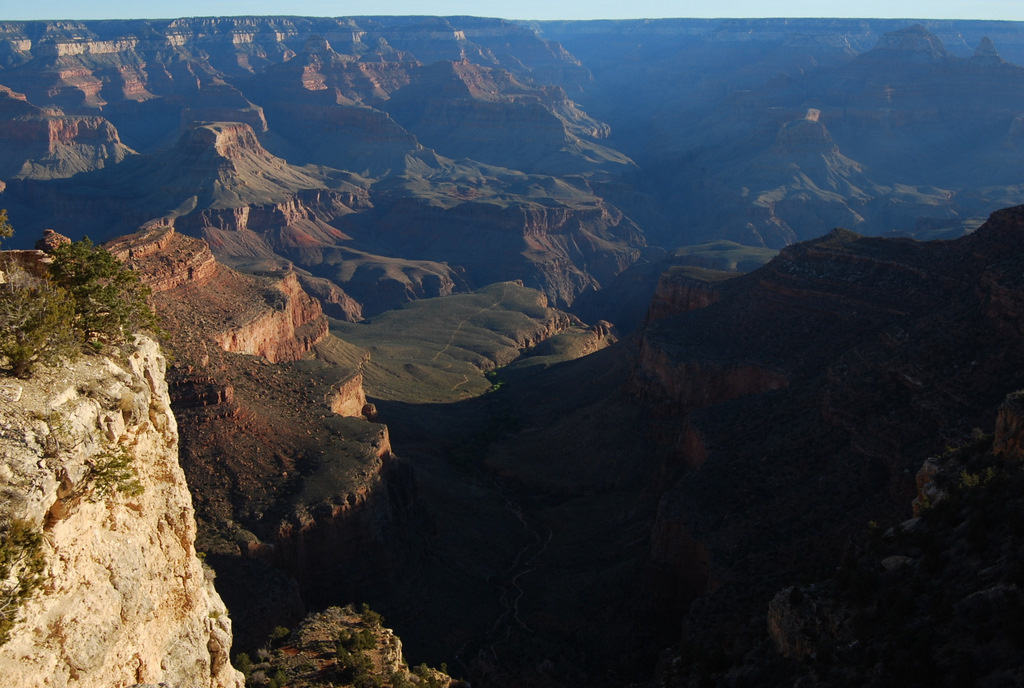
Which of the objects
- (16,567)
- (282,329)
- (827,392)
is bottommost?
(282,329)

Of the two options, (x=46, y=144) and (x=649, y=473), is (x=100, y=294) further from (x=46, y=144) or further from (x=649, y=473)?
(x=46, y=144)

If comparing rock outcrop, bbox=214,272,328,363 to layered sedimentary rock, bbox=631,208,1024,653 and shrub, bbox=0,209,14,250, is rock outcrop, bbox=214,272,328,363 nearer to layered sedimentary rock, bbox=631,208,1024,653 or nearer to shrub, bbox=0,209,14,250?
layered sedimentary rock, bbox=631,208,1024,653

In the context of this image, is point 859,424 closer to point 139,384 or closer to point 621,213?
point 139,384

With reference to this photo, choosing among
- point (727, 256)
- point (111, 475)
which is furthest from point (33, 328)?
point (727, 256)

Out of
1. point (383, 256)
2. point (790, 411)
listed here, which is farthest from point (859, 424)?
point (383, 256)

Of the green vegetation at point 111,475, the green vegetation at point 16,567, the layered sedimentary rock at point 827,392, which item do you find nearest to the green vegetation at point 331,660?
the layered sedimentary rock at point 827,392

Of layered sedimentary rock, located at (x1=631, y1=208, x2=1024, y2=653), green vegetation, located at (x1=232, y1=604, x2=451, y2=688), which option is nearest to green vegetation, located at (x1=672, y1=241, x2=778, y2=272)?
layered sedimentary rock, located at (x1=631, y1=208, x2=1024, y2=653)
